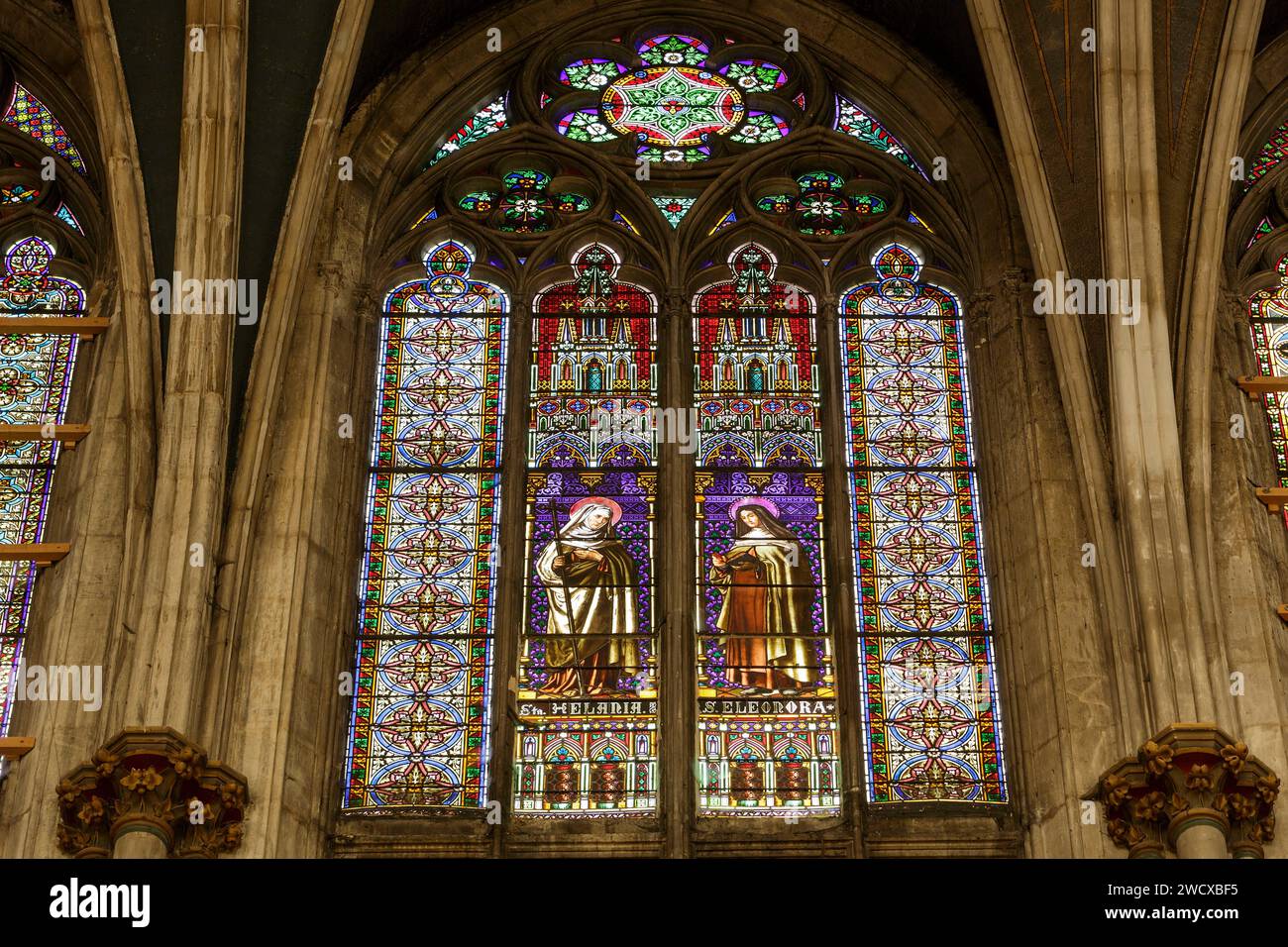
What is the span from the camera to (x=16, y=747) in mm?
15703

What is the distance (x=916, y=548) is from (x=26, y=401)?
20.8 ft

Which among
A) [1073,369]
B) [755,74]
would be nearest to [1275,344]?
[1073,369]

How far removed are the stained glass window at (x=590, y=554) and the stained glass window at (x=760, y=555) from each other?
1.29 feet

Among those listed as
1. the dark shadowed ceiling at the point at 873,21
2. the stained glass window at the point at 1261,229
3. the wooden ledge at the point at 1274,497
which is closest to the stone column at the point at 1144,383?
the wooden ledge at the point at 1274,497

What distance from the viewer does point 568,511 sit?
17375 millimetres

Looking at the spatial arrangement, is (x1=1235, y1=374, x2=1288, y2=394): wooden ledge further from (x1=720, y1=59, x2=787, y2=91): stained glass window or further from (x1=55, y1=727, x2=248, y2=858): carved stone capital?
(x1=55, y1=727, x2=248, y2=858): carved stone capital

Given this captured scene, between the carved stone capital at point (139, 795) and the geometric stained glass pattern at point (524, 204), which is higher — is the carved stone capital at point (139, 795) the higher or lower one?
the lower one

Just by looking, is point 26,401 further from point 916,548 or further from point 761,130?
point 916,548

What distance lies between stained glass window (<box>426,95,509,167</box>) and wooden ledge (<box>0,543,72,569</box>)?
4.46m

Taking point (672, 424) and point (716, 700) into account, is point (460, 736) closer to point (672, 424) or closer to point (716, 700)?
point (716, 700)

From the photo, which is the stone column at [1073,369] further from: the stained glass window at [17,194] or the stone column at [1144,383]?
the stained glass window at [17,194]

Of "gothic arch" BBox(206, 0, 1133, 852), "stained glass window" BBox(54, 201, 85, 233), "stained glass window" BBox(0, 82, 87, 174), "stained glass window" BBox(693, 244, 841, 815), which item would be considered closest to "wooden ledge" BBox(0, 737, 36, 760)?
"gothic arch" BBox(206, 0, 1133, 852)

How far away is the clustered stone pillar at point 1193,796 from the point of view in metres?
14.6

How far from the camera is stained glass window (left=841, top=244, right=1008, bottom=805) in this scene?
16266mm
